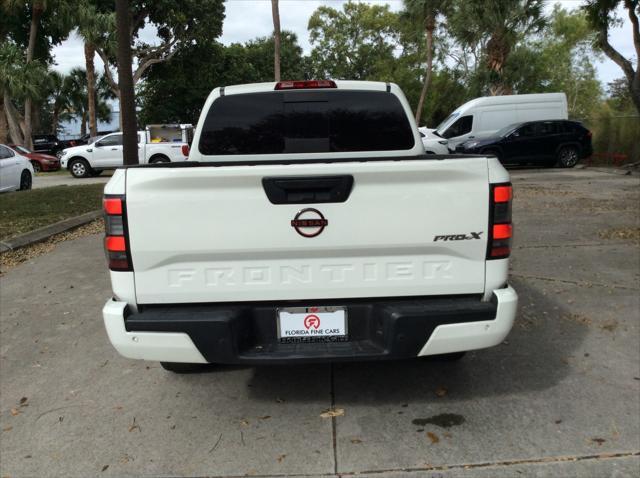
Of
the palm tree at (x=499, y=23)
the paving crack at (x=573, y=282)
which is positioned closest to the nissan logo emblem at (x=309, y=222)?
the paving crack at (x=573, y=282)

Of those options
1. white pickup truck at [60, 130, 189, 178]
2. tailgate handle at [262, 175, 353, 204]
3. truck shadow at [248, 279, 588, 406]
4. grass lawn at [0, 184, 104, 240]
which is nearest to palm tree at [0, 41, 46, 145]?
white pickup truck at [60, 130, 189, 178]

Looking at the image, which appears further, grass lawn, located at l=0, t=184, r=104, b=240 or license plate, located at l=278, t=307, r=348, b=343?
grass lawn, located at l=0, t=184, r=104, b=240

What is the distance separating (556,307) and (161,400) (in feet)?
11.3

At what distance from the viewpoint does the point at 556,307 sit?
5.09 meters

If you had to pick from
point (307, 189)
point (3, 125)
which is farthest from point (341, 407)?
point (3, 125)

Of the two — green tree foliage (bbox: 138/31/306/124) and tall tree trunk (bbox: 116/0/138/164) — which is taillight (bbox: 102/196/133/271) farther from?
green tree foliage (bbox: 138/31/306/124)

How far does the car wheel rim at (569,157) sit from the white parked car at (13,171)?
16414mm

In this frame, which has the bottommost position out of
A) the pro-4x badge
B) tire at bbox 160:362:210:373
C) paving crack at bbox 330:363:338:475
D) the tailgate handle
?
paving crack at bbox 330:363:338:475

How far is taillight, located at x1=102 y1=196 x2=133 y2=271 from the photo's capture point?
9.12 ft

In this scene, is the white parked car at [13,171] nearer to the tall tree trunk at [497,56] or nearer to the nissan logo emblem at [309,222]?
the nissan logo emblem at [309,222]

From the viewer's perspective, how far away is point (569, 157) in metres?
19.3

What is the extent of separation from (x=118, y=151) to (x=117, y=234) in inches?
769

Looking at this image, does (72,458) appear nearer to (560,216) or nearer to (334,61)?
(560,216)

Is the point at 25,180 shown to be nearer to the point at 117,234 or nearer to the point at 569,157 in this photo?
the point at 117,234
